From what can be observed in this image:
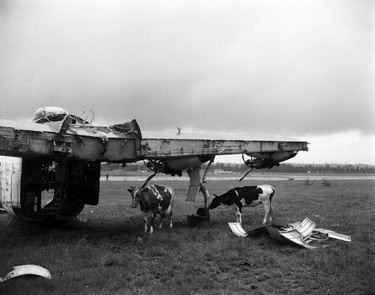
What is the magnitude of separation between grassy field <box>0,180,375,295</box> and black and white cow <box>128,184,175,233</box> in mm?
626

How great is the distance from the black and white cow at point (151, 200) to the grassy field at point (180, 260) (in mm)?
626

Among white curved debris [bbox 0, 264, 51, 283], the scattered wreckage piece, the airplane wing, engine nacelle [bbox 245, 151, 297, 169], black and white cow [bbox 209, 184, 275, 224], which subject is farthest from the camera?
engine nacelle [bbox 245, 151, 297, 169]

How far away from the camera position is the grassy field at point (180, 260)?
25.8ft

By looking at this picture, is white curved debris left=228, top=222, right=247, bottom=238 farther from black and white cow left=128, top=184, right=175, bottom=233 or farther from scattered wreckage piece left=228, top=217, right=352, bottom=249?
black and white cow left=128, top=184, right=175, bottom=233

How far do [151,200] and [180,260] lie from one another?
3.39 meters

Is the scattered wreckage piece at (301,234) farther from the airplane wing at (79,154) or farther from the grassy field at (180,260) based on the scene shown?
the airplane wing at (79,154)

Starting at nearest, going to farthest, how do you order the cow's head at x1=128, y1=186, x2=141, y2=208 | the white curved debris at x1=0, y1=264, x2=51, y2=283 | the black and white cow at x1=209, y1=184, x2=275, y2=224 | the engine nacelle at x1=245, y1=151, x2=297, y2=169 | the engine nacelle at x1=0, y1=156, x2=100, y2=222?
the white curved debris at x1=0, y1=264, x2=51, y2=283 → the cow's head at x1=128, y1=186, x2=141, y2=208 → the engine nacelle at x1=0, y1=156, x2=100, y2=222 → the black and white cow at x1=209, y1=184, x2=275, y2=224 → the engine nacelle at x1=245, y1=151, x2=297, y2=169

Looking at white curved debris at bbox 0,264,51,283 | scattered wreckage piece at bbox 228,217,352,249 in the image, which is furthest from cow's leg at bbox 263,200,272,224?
white curved debris at bbox 0,264,51,283

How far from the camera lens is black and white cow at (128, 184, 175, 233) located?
12391mm

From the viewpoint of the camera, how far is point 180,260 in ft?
32.4

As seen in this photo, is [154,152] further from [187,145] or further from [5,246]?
[5,246]

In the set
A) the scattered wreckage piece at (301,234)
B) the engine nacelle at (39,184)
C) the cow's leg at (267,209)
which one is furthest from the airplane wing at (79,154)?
the scattered wreckage piece at (301,234)

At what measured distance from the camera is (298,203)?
22.6 meters

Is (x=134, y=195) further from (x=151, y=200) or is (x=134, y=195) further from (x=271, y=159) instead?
(x=271, y=159)
